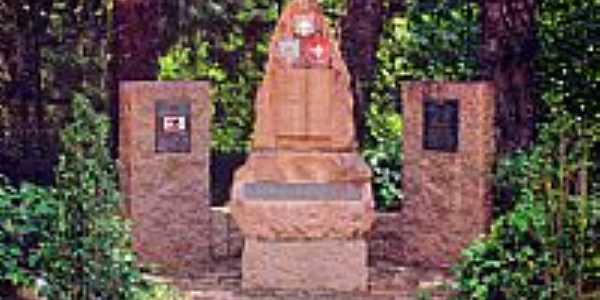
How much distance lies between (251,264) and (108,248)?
9.81 ft

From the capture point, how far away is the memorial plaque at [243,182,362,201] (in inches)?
438

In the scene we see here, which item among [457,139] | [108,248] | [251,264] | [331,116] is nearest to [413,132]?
[457,139]

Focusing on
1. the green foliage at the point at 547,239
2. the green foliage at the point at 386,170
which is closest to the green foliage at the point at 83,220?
the green foliage at the point at 547,239

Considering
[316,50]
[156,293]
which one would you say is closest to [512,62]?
[316,50]

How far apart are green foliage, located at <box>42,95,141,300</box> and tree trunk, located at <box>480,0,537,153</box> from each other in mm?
5266

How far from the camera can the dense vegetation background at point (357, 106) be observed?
8242 mm

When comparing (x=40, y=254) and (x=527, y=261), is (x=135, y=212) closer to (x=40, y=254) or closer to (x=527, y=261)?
(x=40, y=254)

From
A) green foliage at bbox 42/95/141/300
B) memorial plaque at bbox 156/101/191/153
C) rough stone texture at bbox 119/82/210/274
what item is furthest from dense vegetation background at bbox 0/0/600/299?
memorial plaque at bbox 156/101/191/153

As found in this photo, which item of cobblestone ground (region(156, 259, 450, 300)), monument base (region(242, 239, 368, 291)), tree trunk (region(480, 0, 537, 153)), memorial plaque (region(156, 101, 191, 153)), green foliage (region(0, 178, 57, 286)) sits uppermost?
tree trunk (region(480, 0, 537, 153))

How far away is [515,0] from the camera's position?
1229 cm

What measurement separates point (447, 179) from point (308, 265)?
5.91ft

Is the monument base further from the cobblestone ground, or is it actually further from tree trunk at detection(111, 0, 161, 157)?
tree trunk at detection(111, 0, 161, 157)

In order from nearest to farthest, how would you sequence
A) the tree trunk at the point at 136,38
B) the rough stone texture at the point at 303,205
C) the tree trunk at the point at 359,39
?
the rough stone texture at the point at 303,205
the tree trunk at the point at 136,38
the tree trunk at the point at 359,39

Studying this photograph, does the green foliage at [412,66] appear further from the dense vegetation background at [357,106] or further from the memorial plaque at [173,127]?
the memorial plaque at [173,127]
